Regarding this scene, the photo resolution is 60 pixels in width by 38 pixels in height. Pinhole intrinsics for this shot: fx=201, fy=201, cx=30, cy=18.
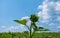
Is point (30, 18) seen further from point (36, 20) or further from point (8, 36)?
point (8, 36)

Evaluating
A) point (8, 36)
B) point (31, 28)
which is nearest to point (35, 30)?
point (31, 28)

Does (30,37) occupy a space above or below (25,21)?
below

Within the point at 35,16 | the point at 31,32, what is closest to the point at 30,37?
the point at 31,32

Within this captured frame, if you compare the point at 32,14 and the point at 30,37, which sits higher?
the point at 32,14

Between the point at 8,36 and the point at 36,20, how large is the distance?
0.65 feet

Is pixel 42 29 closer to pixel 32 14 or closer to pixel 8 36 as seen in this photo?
pixel 32 14

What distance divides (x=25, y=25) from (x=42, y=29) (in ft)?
0.35

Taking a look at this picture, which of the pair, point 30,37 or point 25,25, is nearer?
point 30,37

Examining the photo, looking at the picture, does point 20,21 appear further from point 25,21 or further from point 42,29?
point 42,29

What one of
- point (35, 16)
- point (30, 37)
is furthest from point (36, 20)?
point (30, 37)

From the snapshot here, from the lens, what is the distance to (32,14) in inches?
47.3

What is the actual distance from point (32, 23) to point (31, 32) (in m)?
0.05

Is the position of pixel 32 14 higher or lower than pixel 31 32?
higher

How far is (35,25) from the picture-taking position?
1.19m
